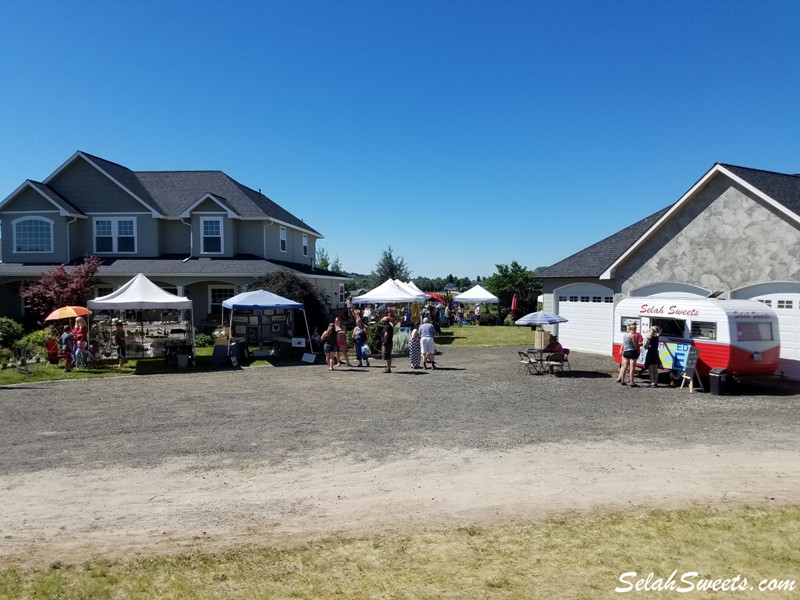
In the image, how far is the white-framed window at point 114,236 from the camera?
1080 inches

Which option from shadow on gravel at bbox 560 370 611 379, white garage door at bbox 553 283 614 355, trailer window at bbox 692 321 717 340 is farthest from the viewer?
white garage door at bbox 553 283 614 355

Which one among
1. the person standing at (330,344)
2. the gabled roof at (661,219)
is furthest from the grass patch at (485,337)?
the person standing at (330,344)

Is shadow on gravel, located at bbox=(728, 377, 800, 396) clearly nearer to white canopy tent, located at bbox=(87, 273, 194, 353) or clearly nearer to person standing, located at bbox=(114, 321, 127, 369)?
white canopy tent, located at bbox=(87, 273, 194, 353)

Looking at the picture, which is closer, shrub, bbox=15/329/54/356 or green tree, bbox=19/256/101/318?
shrub, bbox=15/329/54/356

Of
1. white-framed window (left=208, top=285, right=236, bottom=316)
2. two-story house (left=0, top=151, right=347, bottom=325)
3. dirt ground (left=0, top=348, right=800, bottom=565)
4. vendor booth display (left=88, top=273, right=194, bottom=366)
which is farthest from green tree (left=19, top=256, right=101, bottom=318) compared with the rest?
dirt ground (left=0, top=348, right=800, bottom=565)

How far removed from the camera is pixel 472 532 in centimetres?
560

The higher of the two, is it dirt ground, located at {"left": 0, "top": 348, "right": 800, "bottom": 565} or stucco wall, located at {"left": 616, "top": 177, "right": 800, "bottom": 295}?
stucco wall, located at {"left": 616, "top": 177, "right": 800, "bottom": 295}

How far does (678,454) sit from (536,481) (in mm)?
2714

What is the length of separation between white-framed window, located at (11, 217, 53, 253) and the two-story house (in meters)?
0.05

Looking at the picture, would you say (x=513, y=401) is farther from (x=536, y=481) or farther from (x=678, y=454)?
(x=536, y=481)

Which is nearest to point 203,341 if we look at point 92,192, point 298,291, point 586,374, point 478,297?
point 298,291

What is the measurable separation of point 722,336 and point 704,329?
68cm

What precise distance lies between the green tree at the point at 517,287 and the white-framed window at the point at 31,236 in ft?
88.3

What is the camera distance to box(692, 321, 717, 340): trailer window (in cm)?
1375
